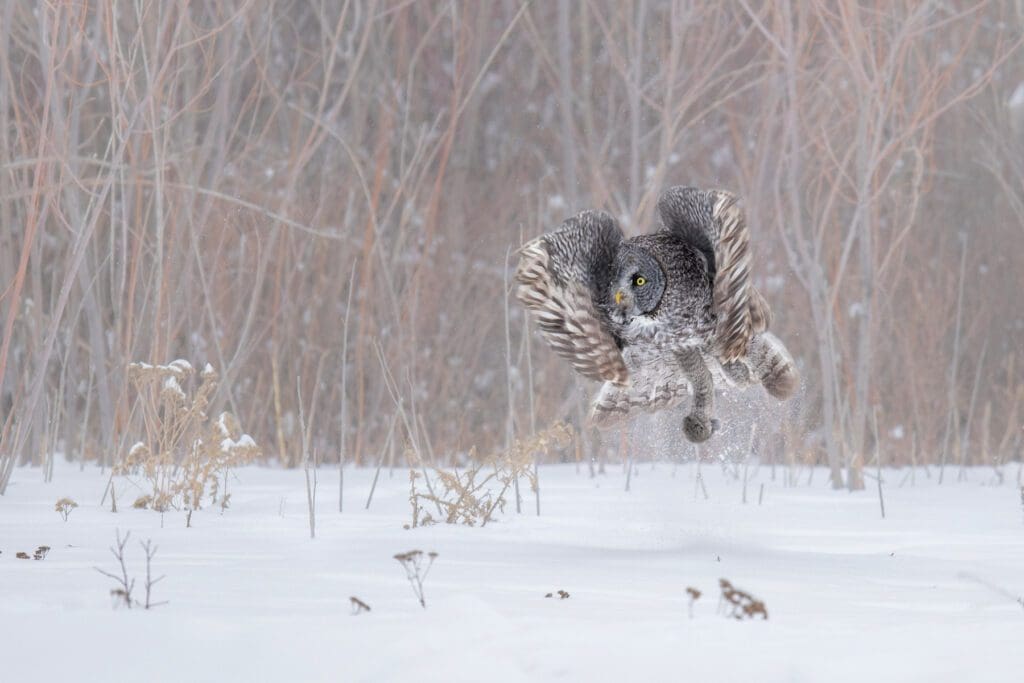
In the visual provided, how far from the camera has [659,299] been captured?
2600 mm

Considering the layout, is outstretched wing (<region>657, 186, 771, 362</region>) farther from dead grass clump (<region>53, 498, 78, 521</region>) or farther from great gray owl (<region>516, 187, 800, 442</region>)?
dead grass clump (<region>53, 498, 78, 521</region>)

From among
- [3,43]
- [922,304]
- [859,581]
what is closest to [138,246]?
[3,43]

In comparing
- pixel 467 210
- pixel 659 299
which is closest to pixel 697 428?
pixel 659 299

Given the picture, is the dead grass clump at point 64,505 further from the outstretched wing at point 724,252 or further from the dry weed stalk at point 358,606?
the outstretched wing at point 724,252

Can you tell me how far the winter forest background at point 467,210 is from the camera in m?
5.15

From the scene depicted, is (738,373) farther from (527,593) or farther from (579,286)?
(527,593)

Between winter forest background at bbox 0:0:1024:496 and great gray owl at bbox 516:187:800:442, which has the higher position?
winter forest background at bbox 0:0:1024:496

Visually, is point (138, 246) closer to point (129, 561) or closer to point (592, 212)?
point (129, 561)

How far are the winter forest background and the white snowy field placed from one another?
865 millimetres

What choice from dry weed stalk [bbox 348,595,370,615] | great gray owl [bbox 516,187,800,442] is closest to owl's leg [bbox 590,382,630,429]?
great gray owl [bbox 516,187,800,442]

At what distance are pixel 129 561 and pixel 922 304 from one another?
521 cm

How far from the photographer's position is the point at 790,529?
3.90 meters

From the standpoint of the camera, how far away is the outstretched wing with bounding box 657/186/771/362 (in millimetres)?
2547

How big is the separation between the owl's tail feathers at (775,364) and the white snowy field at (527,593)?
0.44 metres
